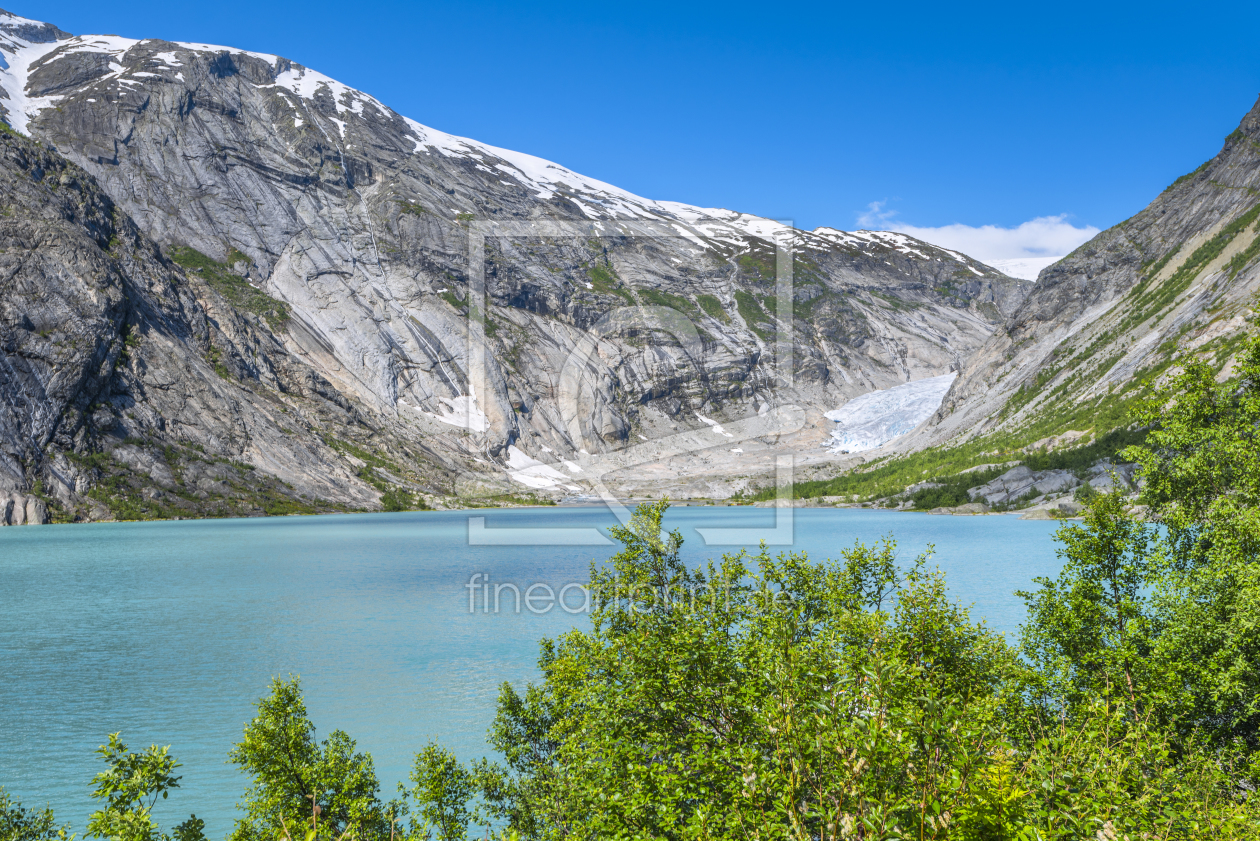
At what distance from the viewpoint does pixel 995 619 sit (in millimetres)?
38344

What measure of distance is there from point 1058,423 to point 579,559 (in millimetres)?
104102

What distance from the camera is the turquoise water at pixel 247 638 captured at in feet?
78.5

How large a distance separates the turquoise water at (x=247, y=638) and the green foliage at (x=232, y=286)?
95314 millimetres

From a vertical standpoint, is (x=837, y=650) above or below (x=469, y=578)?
above

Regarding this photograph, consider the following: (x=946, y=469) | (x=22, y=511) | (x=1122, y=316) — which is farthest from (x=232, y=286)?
(x=1122, y=316)

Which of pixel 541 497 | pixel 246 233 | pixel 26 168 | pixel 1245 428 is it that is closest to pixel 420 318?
pixel 246 233

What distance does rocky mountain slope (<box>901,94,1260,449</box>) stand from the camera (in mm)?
117688

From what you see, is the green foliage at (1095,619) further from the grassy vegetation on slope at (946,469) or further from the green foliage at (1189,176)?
the green foliage at (1189,176)

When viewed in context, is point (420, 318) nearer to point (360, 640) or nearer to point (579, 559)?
point (579, 559)

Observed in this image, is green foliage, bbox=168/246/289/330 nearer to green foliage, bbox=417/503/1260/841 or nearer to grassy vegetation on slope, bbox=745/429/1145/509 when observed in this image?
grassy vegetation on slope, bbox=745/429/1145/509

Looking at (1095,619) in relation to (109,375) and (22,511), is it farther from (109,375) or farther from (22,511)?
(109,375)

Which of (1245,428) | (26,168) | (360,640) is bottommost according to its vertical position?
(360,640)

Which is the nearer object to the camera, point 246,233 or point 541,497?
point 541,497

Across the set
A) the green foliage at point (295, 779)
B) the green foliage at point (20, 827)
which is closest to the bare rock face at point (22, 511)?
the green foliage at point (295, 779)
